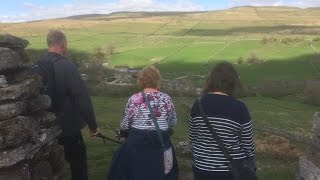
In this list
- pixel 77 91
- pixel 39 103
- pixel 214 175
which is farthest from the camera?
pixel 77 91

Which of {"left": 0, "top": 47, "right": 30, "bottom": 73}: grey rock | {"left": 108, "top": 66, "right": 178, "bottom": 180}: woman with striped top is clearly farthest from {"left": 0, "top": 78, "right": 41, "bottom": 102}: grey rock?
{"left": 108, "top": 66, "right": 178, "bottom": 180}: woman with striped top

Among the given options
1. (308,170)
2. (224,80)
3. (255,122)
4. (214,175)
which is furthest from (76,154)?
(255,122)

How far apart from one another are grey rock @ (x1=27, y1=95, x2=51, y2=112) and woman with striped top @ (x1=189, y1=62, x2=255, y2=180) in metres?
2.85

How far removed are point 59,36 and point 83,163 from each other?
2465 mm

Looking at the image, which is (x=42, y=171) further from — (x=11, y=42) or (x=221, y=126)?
(x=221, y=126)

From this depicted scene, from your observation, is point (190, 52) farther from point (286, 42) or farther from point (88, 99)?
point (88, 99)

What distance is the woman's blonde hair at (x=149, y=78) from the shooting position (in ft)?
26.7

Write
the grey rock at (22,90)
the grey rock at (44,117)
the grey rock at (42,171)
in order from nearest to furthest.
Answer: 1. the grey rock at (22,90)
2. the grey rock at (42,171)
3. the grey rock at (44,117)

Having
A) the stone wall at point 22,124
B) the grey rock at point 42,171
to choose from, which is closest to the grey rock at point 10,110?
the stone wall at point 22,124

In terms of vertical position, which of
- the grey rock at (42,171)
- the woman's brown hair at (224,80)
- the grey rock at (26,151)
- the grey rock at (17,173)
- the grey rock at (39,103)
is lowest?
the grey rock at (42,171)

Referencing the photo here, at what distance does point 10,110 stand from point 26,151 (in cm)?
70

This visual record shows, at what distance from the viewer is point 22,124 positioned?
779 centimetres

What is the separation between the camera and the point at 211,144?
7.12 metres

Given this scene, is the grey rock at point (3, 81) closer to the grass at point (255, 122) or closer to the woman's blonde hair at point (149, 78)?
the woman's blonde hair at point (149, 78)
